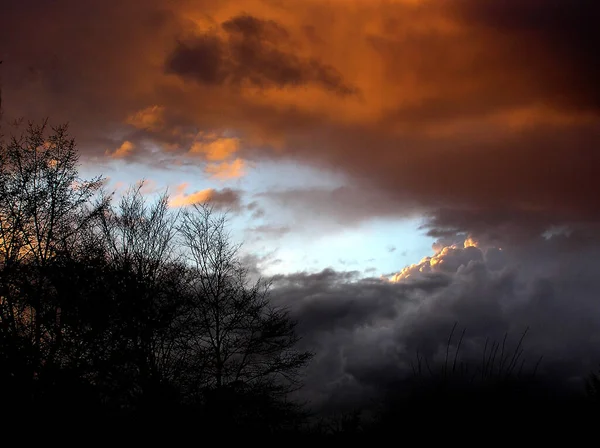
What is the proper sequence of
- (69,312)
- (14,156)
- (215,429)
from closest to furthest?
1. (215,429)
2. (69,312)
3. (14,156)

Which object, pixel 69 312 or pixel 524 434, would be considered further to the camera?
pixel 69 312

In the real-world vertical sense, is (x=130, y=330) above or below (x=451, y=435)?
above

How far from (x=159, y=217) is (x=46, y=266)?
7859 millimetres

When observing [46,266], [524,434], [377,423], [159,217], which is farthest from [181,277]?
[524,434]

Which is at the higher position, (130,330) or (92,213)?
(92,213)

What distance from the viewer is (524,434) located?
5715mm

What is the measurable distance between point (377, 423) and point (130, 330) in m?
11.3

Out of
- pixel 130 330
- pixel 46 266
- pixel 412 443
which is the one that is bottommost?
pixel 412 443

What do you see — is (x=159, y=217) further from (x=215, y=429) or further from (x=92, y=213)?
(x=215, y=429)

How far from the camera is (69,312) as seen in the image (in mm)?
14328

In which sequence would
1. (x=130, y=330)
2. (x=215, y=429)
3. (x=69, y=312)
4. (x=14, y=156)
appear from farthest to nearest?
(x=14, y=156), (x=130, y=330), (x=69, y=312), (x=215, y=429)

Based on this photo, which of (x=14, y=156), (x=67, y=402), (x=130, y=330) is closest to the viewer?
(x=67, y=402)

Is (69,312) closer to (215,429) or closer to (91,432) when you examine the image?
(91,432)

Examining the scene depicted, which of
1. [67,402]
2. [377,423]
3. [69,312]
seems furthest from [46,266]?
[377,423]
